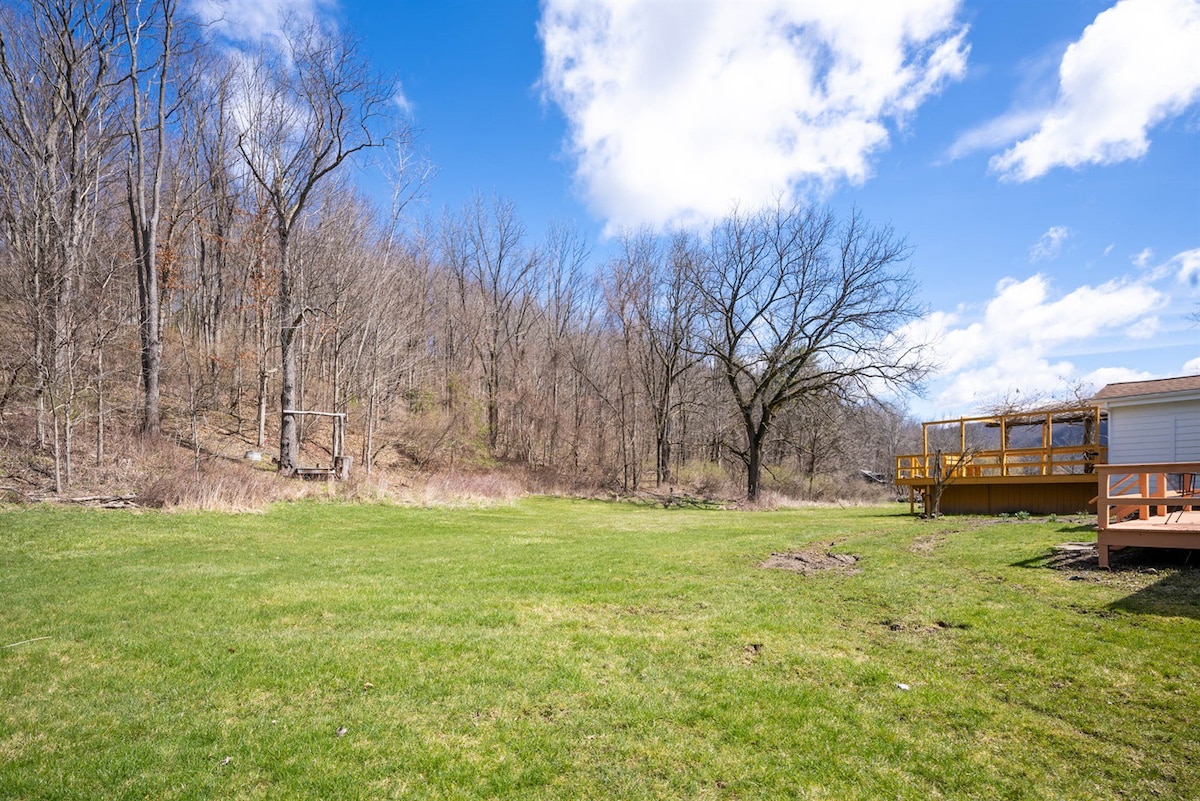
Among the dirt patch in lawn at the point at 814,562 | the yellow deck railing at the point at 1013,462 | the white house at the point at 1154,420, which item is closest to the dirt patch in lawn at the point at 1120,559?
the dirt patch in lawn at the point at 814,562

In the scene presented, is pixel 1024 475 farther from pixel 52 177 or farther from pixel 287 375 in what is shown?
pixel 52 177

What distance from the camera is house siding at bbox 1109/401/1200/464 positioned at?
1334cm

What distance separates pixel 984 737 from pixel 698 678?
80.2 inches

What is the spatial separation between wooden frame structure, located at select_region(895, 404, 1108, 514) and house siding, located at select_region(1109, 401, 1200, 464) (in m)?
1.11

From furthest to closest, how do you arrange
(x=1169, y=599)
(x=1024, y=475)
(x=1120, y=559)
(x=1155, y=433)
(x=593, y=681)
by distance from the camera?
(x=1024, y=475) < (x=1155, y=433) < (x=1120, y=559) < (x=1169, y=599) < (x=593, y=681)

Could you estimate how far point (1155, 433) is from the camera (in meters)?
13.9

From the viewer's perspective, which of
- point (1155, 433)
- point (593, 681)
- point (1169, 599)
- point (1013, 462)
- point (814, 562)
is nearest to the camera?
point (593, 681)

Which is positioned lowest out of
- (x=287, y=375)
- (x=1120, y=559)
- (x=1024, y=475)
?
(x=1120, y=559)

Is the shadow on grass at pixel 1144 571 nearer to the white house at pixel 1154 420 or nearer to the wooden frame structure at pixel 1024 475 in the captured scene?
the white house at pixel 1154 420

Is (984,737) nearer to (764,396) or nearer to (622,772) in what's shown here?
(622,772)

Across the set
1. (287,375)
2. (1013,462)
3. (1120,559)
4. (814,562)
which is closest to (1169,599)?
(1120,559)

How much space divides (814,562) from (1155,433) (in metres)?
10.9

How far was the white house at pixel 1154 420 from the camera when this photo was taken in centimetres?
1330

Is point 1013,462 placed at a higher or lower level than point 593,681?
higher
